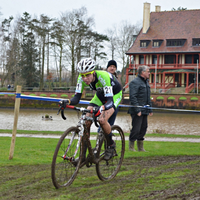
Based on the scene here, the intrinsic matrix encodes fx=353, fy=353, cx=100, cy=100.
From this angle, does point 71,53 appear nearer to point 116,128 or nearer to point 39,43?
point 39,43

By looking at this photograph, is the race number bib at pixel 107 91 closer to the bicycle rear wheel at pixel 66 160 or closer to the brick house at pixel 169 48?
the bicycle rear wheel at pixel 66 160

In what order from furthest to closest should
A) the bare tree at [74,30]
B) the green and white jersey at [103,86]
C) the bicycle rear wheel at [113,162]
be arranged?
the bare tree at [74,30] < the bicycle rear wheel at [113,162] < the green and white jersey at [103,86]

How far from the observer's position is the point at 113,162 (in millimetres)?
6191

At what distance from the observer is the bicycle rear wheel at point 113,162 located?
5.80 m

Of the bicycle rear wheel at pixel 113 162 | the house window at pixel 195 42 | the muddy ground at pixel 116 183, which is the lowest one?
the muddy ground at pixel 116 183

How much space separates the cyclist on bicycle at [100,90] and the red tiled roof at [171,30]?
184 feet

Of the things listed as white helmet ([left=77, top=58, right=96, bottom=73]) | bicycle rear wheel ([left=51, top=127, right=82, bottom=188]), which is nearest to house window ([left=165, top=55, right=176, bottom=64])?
white helmet ([left=77, top=58, right=96, bottom=73])

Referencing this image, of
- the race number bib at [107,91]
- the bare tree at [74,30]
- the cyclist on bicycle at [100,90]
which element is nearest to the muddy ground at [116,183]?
the cyclist on bicycle at [100,90]

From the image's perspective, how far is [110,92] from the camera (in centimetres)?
551

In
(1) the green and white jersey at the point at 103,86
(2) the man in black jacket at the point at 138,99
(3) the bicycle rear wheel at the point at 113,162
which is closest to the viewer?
(1) the green and white jersey at the point at 103,86

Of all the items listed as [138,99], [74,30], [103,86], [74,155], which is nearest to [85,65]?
[103,86]

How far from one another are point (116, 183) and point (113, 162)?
735mm

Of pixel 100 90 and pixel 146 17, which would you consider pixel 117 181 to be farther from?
pixel 146 17

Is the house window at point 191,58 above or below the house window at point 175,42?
below
